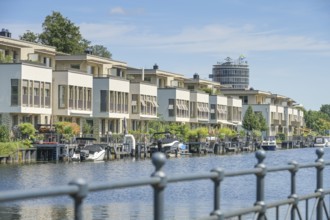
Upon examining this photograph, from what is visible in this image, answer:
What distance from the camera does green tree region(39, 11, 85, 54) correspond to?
13175 cm

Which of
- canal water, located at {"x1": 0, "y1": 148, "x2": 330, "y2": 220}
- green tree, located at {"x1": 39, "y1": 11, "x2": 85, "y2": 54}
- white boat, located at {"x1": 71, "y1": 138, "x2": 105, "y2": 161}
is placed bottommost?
canal water, located at {"x1": 0, "y1": 148, "x2": 330, "y2": 220}

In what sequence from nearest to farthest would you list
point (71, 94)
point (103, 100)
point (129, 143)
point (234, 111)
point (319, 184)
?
point (319, 184) → point (71, 94) → point (129, 143) → point (103, 100) → point (234, 111)

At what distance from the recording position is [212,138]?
12525cm

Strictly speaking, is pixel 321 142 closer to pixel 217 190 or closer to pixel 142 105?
pixel 142 105

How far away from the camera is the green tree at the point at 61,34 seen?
13175cm

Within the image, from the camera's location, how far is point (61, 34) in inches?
5231

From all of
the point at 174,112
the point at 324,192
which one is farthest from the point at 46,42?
the point at 324,192

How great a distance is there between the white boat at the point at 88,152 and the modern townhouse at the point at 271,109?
8383 cm

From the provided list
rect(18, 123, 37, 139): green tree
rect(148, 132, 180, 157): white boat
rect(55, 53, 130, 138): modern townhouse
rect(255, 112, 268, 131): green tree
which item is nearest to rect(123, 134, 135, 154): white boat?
rect(55, 53, 130, 138): modern townhouse

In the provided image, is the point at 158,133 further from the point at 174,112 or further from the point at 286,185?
the point at 286,185

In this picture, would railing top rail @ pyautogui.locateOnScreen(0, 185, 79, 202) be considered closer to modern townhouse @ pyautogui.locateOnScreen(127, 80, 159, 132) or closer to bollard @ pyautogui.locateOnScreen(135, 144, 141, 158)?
bollard @ pyautogui.locateOnScreen(135, 144, 141, 158)

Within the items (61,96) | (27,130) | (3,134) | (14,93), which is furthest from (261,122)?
(3,134)

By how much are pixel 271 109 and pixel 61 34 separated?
186 feet

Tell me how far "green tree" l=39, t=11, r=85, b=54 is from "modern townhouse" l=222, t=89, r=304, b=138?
45081mm
